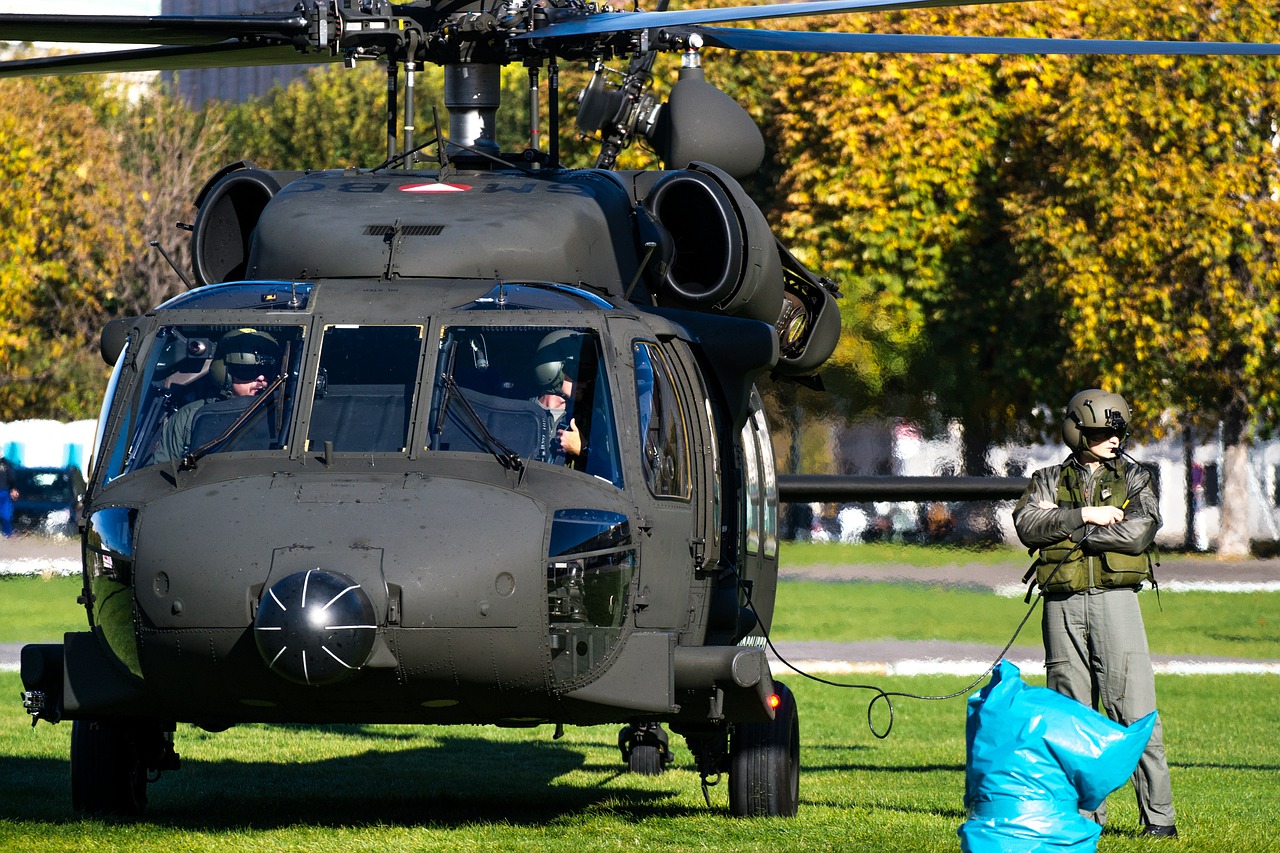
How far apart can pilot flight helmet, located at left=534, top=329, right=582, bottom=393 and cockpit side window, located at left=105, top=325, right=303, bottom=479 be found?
3.32 ft

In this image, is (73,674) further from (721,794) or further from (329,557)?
(721,794)

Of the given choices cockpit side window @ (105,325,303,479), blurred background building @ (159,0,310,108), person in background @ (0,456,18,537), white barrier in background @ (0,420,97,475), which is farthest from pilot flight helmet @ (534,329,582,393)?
blurred background building @ (159,0,310,108)

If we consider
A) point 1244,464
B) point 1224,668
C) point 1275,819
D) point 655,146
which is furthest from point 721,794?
point 1244,464

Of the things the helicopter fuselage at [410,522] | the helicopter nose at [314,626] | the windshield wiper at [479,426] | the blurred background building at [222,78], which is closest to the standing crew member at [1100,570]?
the helicopter fuselage at [410,522]

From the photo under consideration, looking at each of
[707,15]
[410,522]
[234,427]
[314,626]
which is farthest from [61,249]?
[314,626]

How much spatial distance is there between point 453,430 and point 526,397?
0.34 metres

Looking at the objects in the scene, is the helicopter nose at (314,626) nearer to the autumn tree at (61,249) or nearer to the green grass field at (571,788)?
the green grass field at (571,788)

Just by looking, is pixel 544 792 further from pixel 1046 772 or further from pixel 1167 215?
pixel 1167 215

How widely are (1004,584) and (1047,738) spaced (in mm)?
17337

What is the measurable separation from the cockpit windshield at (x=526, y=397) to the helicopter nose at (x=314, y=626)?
1.07 meters

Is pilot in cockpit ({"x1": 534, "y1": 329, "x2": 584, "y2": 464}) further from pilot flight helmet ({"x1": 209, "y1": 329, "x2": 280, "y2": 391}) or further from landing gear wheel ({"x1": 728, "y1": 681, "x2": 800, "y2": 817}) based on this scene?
landing gear wheel ({"x1": 728, "y1": 681, "x2": 800, "y2": 817})

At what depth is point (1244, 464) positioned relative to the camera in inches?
1168

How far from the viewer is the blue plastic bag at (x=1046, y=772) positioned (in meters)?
6.41

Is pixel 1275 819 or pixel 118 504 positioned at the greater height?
pixel 118 504
